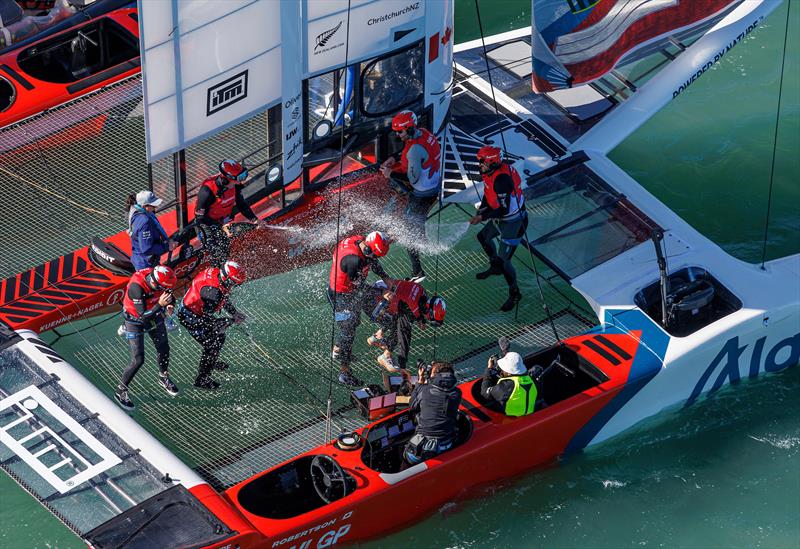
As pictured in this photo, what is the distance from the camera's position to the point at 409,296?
389 inches

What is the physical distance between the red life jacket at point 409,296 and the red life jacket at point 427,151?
1374mm

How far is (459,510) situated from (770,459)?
2.43 meters

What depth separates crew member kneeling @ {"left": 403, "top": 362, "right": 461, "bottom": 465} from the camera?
9000 mm

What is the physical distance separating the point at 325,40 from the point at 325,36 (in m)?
0.03

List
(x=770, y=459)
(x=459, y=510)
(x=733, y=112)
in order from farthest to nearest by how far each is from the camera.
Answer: (x=733, y=112) → (x=770, y=459) → (x=459, y=510)

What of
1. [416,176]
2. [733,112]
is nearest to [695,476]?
[416,176]

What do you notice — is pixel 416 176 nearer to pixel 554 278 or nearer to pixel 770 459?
pixel 554 278

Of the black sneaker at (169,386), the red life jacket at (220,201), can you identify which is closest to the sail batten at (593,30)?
the red life jacket at (220,201)

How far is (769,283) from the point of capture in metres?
10.7

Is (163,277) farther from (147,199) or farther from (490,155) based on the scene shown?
(490,155)

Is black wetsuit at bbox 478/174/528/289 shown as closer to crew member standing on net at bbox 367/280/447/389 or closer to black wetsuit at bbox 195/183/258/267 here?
crew member standing on net at bbox 367/280/447/389

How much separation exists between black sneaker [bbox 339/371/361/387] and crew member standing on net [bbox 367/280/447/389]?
0.22m

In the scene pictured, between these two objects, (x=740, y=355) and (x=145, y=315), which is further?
(x=740, y=355)

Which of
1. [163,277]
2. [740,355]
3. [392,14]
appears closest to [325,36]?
[392,14]
